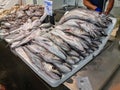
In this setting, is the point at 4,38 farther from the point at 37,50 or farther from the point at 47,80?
the point at 47,80

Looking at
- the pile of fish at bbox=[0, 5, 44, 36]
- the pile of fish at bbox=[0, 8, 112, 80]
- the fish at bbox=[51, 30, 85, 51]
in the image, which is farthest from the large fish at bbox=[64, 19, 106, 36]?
the pile of fish at bbox=[0, 5, 44, 36]

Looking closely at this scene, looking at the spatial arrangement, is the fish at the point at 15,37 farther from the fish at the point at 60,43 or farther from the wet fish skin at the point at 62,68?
the wet fish skin at the point at 62,68

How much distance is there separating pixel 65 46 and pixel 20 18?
Result: 947 mm

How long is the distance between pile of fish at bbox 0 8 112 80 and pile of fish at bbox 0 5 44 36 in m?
0.36

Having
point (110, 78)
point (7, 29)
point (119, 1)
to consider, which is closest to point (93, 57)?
point (110, 78)

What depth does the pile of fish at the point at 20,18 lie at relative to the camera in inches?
58.9

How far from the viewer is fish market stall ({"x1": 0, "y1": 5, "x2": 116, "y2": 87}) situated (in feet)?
2.74

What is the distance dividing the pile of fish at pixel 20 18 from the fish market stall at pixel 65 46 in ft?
0.87

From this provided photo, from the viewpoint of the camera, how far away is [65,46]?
0.90 m

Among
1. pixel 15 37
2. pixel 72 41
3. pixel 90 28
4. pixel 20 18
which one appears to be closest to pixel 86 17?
pixel 90 28

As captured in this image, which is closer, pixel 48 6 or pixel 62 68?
pixel 62 68

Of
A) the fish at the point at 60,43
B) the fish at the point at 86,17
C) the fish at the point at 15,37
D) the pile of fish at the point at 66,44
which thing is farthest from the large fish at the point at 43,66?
the fish at the point at 86,17

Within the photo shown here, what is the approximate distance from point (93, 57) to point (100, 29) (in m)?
0.20

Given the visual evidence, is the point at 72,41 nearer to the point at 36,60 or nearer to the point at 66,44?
the point at 66,44
